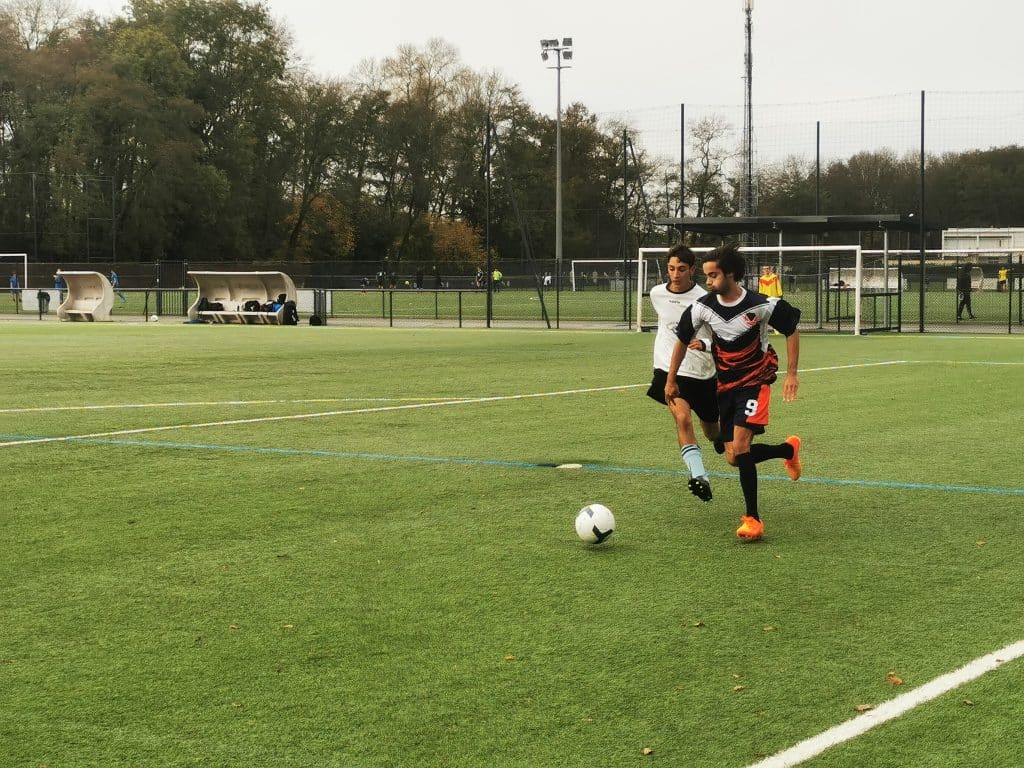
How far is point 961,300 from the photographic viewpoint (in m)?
35.7

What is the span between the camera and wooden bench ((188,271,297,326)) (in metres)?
35.6

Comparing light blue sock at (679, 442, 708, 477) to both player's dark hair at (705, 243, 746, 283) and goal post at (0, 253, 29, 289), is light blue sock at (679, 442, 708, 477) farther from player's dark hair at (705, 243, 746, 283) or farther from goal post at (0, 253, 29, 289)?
goal post at (0, 253, 29, 289)

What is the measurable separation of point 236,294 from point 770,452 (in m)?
31.6

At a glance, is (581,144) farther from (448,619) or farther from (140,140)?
(448,619)

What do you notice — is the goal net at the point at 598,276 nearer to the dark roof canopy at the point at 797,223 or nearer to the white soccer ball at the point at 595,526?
the dark roof canopy at the point at 797,223

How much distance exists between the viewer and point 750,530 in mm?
6375

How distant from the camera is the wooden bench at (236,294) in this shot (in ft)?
117

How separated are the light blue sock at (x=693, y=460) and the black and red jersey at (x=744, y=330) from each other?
49 centimetres

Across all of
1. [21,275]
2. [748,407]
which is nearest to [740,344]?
[748,407]

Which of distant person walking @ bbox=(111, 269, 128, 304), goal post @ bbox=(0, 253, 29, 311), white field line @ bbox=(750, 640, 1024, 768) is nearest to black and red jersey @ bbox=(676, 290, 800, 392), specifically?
white field line @ bbox=(750, 640, 1024, 768)

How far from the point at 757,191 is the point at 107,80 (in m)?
41.6

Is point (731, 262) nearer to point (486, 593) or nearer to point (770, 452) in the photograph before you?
point (770, 452)

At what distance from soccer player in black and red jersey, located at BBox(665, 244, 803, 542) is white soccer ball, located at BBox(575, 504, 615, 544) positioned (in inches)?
36.2

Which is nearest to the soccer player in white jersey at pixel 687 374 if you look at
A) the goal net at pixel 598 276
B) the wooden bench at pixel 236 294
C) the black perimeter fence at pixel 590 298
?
the black perimeter fence at pixel 590 298
